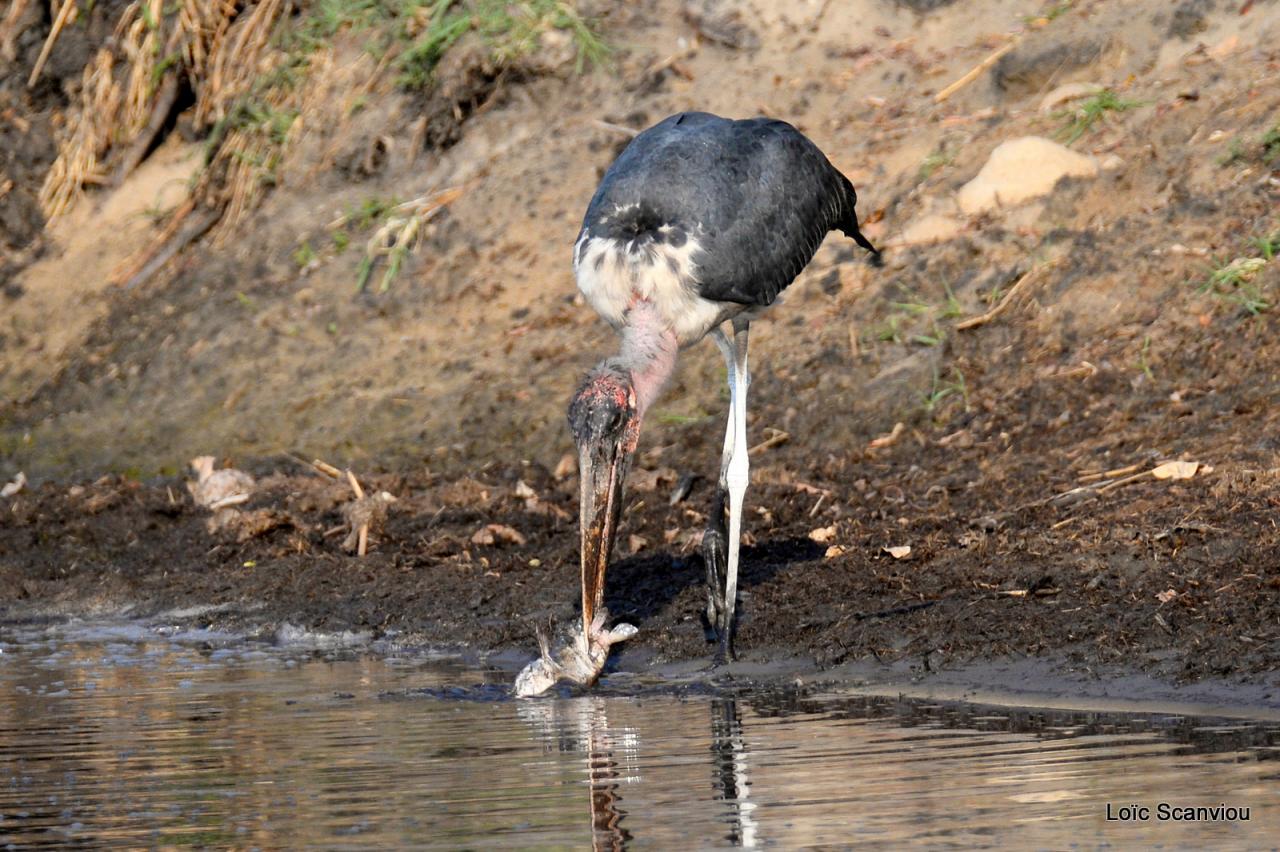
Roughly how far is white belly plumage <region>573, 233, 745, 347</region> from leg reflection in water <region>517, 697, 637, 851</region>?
1375mm

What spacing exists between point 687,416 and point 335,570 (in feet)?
7.34

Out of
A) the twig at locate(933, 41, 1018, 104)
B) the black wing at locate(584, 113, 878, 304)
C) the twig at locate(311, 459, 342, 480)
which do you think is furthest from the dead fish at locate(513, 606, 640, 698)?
the twig at locate(933, 41, 1018, 104)

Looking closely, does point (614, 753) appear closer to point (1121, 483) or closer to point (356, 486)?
point (1121, 483)

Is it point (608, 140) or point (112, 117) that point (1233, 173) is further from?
point (112, 117)

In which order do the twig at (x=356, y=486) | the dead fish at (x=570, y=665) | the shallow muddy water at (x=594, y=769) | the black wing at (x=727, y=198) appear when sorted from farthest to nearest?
the twig at (x=356, y=486) → the black wing at (x=727, y=198) → the dead fish at (x=570, y=665) → the shallow muddy water at (x=594, y=769)

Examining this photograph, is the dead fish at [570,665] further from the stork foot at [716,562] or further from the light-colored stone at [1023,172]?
the light-colored stone at [1023,172]

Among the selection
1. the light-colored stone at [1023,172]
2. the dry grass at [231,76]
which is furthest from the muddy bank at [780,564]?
the dry grass at [231,76]

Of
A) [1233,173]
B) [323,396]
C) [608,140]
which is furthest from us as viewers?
[608,140]

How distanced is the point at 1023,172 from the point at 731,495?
3891 millimetres

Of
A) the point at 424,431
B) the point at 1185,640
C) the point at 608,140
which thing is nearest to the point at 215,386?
the point at 424,431

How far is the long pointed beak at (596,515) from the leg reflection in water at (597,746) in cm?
29

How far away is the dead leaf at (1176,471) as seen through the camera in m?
7.48

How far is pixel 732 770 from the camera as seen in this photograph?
4.89m

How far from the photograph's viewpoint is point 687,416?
10.0 meters
